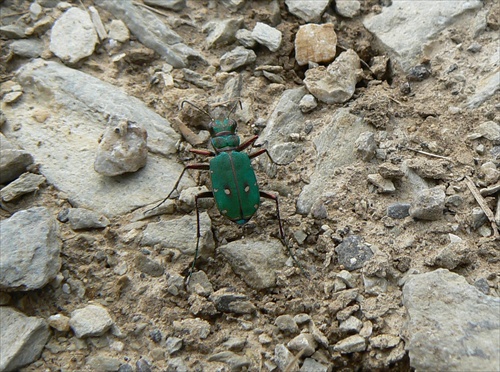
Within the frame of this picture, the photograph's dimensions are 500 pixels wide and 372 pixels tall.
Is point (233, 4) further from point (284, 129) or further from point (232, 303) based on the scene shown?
point (232, 303)

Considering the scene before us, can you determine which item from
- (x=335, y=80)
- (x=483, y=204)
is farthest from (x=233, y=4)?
(x=483, y=204)

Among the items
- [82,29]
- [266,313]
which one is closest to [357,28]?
[82,29]

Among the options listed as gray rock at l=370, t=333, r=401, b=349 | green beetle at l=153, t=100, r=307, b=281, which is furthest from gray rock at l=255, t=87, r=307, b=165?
gray rock at l=370, t=333, r=401, b=349

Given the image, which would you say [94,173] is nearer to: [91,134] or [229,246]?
[91,134]

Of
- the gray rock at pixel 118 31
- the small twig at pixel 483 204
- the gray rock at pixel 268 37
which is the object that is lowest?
the gray rock at pixel 118 31

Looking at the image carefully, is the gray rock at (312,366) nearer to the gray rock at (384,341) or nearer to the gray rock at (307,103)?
the gray rock at (384,341)

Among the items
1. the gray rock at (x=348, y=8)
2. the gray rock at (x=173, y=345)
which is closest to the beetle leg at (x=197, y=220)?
the gray rock at (x=173, y=345)
